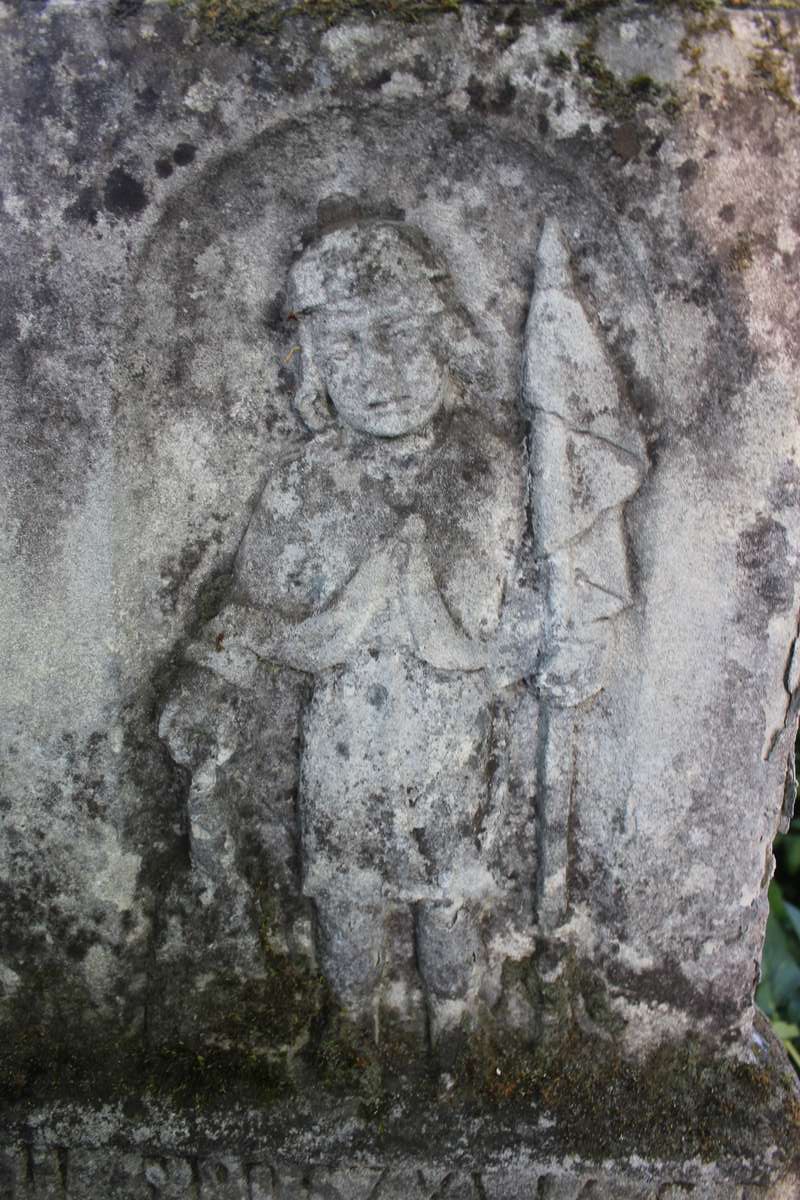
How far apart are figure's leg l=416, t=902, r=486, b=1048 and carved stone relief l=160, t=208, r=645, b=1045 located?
1 centimetres

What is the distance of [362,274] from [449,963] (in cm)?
161

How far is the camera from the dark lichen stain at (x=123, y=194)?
2344mm

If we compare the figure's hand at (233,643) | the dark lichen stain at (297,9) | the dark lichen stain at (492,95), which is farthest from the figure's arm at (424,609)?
the dark lichen stain at (297,9)

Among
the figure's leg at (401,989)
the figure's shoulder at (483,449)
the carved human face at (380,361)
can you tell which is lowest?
the figure's leg at (401,989)

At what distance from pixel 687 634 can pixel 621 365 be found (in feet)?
2.07

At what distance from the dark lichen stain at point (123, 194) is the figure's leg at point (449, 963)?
67.0 inches

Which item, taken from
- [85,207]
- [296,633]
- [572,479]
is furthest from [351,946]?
[85,207]

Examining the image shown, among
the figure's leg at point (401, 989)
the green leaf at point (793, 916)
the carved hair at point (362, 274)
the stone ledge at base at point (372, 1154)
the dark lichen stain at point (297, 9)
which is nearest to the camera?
the dark lichen stain at point (297, 9)

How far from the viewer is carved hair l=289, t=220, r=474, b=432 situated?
2367 mm

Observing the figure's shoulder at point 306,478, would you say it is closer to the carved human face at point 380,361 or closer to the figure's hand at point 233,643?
the carved human face at point 380,361

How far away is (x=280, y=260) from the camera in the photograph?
245 cm

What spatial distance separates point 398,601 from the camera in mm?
2479

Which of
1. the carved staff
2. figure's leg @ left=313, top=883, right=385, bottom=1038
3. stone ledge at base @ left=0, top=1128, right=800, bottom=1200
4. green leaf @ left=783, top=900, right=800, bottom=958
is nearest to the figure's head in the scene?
the carved staff

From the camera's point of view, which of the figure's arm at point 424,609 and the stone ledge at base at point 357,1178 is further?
the stone ledge at base at point 357,1178
